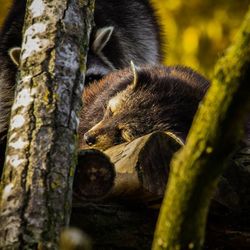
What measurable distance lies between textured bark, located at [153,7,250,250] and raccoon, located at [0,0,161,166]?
399 cm

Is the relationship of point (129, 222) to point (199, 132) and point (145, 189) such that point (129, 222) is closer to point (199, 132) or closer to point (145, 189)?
point (145, 189)

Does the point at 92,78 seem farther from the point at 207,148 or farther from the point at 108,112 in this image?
the point at 207,148

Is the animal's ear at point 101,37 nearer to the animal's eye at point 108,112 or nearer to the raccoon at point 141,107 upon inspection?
the raccoon at point 141,107

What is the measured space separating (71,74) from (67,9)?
0.27 meters

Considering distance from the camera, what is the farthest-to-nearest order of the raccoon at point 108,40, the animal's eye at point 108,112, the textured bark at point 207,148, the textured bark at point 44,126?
the raccoon at point 108,40
the animal's eye at point 108,112
the textured bark at point 44,126
the textured bark at point 207,148

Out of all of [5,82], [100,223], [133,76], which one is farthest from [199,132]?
[5,82]

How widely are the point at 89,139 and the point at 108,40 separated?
2762 mm

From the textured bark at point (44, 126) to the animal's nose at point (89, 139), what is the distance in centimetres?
99

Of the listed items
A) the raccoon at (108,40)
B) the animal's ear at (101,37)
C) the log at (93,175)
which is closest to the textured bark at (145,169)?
the log at (93,175)

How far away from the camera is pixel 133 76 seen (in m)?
4.53

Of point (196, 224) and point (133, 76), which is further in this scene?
point (133, 76)

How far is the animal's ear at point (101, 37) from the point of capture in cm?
638

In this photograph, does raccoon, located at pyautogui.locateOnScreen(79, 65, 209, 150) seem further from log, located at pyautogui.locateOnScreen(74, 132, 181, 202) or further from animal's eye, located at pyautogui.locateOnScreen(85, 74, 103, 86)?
animal's eye, located at pyautogui.locateOnScreen(85, 74, 103, 86)

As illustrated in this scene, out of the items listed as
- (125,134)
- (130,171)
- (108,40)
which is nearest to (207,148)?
(130,171)
